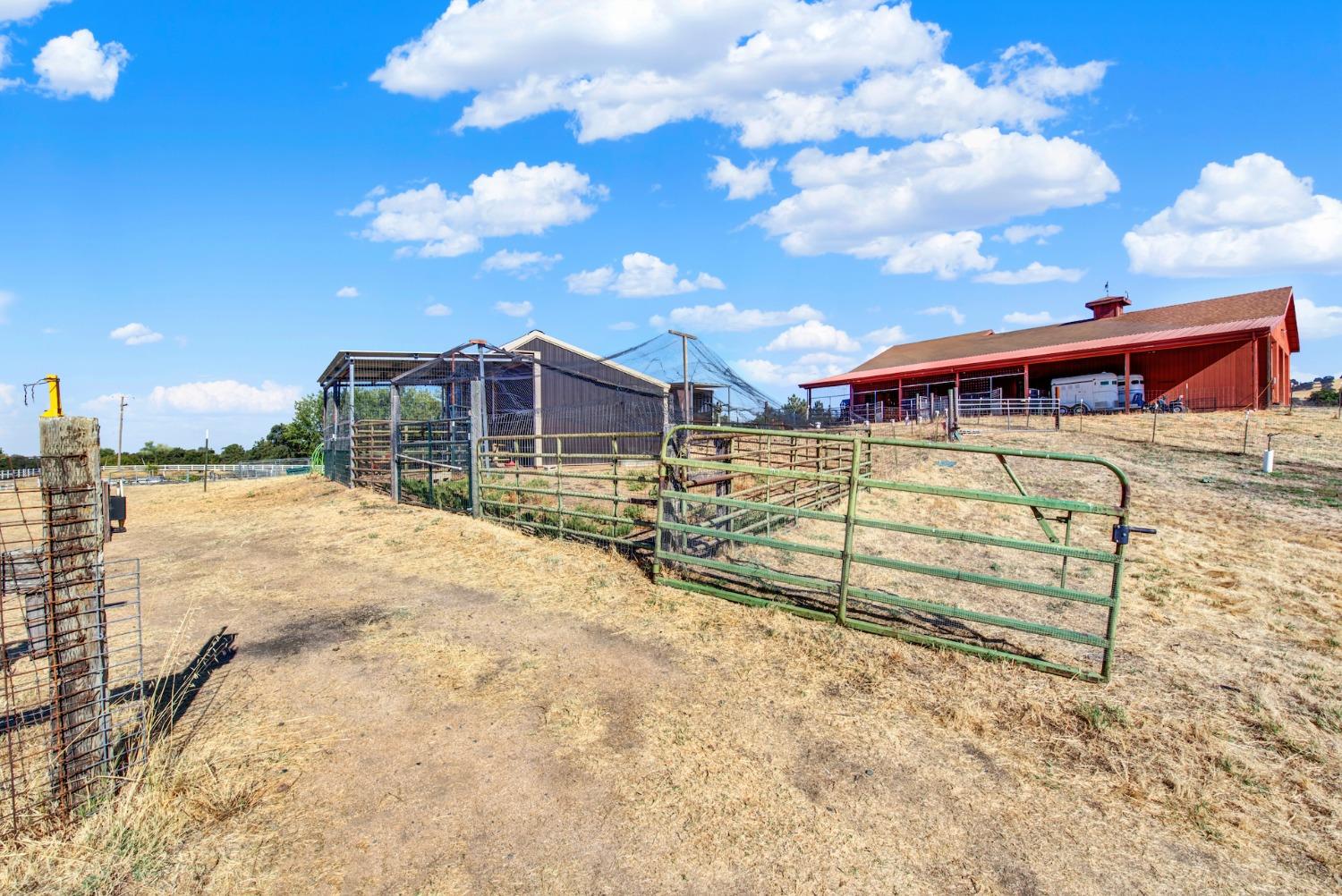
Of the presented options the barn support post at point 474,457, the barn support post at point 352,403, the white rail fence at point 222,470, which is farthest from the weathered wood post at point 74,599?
the white rail fence at point 222,470

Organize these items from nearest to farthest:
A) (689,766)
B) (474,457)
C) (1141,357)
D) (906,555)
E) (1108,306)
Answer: (689,766)
(906,555)
(474,457)
(1141,357)
(1108,306)

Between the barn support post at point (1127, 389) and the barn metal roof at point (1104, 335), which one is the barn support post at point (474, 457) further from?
the barn metal roof at point (1104, 335)

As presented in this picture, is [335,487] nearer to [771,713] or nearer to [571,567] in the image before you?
[571,567]

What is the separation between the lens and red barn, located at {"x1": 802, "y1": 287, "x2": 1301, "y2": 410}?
25875 millimetres

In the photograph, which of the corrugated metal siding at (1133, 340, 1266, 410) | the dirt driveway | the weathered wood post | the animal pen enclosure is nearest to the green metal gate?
the animal pen enclosure

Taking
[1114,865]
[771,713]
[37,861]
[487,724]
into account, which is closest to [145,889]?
[37,861]

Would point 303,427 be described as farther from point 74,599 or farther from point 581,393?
point 74,599

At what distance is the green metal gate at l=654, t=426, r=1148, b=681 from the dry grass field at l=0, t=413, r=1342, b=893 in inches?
14.6

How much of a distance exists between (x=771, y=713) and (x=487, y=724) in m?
A: 1.75

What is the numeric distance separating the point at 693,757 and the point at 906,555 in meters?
6.30

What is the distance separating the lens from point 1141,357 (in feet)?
95.7

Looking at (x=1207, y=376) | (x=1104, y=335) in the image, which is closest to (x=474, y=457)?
(x=1207, y=376)

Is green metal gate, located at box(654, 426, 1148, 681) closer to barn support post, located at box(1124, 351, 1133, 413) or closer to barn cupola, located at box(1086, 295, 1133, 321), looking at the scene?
barn support post, located at box(1124, 351, 1133, 413)

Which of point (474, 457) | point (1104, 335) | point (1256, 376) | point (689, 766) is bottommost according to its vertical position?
point (689, 766)
